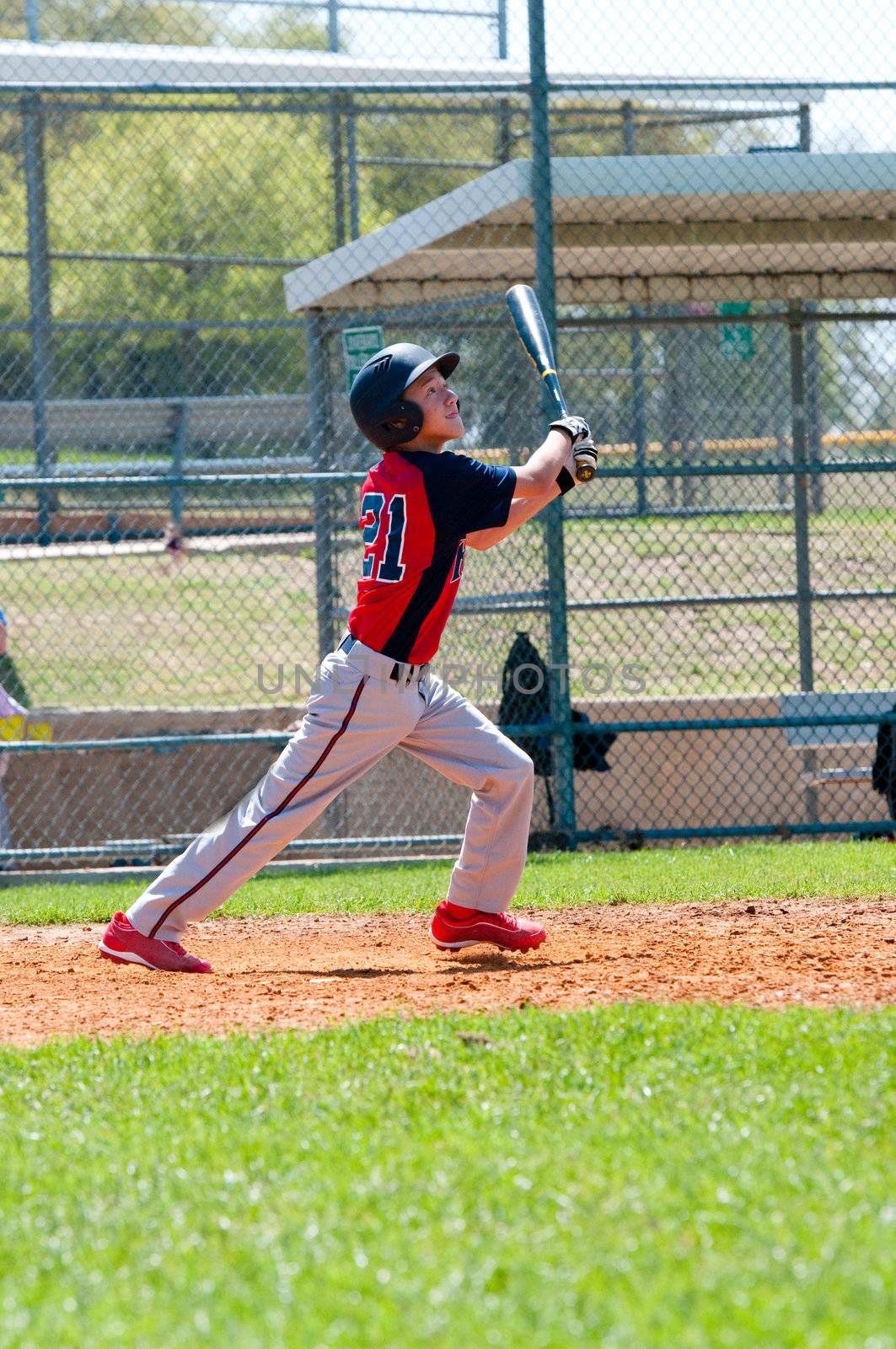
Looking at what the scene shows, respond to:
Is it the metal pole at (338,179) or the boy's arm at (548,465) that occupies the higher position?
the metal pole at (338,179)

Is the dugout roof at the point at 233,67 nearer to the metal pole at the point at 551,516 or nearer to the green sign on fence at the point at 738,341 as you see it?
the green sign on fence at the point at 738,341

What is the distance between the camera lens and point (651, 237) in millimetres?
8383

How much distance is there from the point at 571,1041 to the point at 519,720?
445 cm

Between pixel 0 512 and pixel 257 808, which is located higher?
pixel 0 512

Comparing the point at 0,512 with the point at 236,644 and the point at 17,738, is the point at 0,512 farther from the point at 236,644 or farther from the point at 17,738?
the point at 17,738

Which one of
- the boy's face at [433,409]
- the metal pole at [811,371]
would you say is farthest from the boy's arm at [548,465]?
the metal pole at [811,371]

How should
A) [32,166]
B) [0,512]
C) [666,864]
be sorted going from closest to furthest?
[666,864]
[32,166]
[0,512]

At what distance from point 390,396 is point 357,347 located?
150 inches

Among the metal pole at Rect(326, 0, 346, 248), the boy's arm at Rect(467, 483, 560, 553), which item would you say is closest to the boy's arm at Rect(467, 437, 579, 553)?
the boy's arm at Rect(467, 483, 560, 553)

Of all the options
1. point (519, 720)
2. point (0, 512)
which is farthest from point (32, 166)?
point (519, 720)

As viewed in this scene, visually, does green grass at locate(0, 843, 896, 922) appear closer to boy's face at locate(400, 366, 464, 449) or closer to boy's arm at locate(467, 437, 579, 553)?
boy's arm at locate(467, 437, 579, 553)

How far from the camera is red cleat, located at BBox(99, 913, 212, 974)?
4.79 metres

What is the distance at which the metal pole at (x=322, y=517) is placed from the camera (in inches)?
334

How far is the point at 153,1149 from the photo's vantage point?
3.03 m
